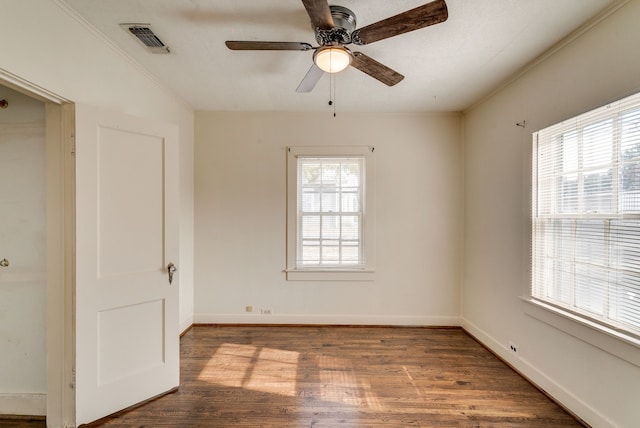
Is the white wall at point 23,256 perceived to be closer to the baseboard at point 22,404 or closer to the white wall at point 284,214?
the baseboard at point 22,404

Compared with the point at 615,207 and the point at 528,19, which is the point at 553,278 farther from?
the point at 528,19

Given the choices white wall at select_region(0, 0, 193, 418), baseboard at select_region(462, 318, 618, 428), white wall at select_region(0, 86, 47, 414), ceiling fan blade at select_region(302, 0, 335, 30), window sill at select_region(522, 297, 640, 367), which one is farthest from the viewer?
white wall at select_region(0, 86, 47, 414)

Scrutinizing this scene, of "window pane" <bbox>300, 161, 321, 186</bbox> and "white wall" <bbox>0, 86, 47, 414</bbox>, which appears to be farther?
"window pane" <bbox>300, 161, 321, 186</bbox>

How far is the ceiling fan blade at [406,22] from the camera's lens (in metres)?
1.28

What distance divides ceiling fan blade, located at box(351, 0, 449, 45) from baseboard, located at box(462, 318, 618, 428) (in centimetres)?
261

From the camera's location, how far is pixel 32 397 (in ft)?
6.09

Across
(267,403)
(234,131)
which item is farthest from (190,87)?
(267,403)

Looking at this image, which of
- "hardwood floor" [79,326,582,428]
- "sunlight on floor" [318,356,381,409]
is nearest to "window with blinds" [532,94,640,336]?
"hardwood floor" [79,326,582,428]

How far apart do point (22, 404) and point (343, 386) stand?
2320 mm

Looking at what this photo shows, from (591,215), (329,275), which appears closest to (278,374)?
(329,275)

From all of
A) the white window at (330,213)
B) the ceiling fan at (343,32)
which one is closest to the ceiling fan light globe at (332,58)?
the ceiling fan at (343,32)

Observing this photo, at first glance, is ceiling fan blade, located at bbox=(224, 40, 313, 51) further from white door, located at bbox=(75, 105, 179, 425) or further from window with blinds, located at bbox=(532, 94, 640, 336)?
window with blinds, located at bbox=(532, 94, 640, 336)

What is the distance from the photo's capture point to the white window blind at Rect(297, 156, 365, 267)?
133 inches

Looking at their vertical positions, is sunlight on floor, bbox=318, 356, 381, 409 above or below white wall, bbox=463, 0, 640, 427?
below
